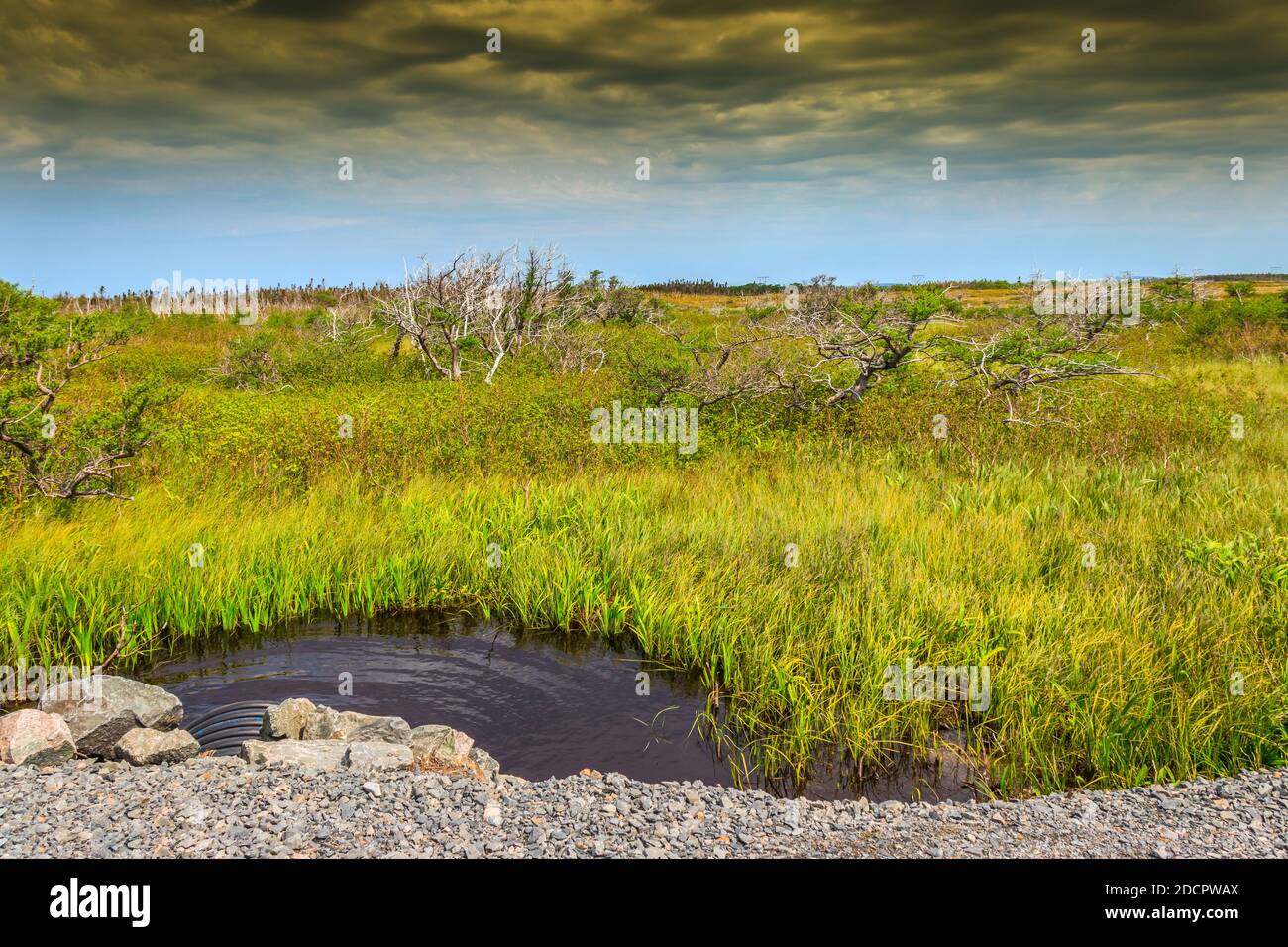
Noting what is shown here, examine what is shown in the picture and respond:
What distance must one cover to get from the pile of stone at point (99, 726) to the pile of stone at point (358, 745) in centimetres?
60

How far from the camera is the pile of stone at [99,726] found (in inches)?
202

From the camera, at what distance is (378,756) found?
203 inches

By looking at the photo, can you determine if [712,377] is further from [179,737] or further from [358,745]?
[179,737]

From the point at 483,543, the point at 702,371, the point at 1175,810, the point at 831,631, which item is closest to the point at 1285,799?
the point at 1175,810

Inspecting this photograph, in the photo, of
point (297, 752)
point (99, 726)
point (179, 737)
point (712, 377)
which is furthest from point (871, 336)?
point (99, 726)

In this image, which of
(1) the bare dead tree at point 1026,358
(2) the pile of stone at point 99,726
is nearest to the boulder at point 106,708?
(2) the pile of stone at point 99,726

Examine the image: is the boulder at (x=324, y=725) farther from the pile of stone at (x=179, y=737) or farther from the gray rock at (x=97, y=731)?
the gray rock at (x=97, y=731)

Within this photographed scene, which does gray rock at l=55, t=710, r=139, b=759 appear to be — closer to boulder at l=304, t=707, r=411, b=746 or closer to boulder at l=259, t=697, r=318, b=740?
boulder at l=259, t=697, r=318, b=740

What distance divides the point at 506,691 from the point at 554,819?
2589 millimetres

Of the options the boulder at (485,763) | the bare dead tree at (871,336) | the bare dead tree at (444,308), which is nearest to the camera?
the boulder at (485,763)

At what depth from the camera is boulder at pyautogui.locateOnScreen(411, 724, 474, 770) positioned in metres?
5.29

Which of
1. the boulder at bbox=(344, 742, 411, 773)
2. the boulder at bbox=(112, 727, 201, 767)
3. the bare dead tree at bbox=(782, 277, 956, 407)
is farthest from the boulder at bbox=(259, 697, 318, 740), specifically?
the bare dead tree at bbox=(782, 277, 956, 407)

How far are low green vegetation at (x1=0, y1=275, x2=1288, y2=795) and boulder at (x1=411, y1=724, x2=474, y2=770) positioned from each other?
6.66ft
